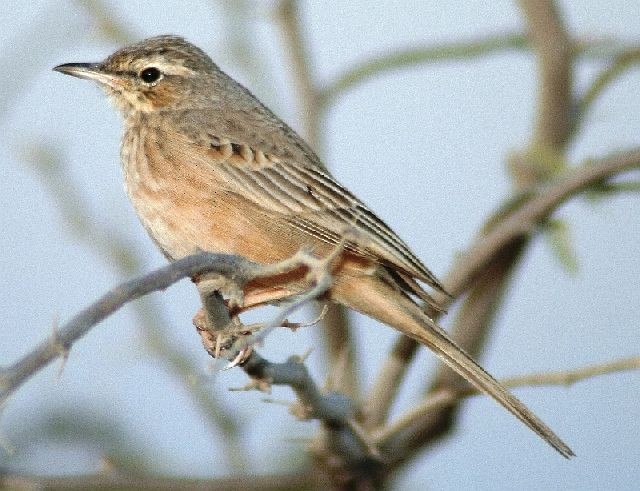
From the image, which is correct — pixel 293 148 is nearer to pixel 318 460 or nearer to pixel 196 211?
pixel 196 211

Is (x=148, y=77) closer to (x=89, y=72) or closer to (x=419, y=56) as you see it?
(x=89, y=72)

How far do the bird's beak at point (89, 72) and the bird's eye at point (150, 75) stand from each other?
16 centimetres

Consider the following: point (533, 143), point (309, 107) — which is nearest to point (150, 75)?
point (309, 107)

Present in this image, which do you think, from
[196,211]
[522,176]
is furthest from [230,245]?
[522,176]

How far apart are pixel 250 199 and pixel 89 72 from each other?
1.36 metres

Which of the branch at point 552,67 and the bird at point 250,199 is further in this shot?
the branch at point 552,67

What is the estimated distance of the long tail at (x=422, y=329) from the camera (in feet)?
14.7

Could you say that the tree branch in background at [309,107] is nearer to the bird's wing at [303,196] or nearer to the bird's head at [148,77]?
the bird's head at [148,77]

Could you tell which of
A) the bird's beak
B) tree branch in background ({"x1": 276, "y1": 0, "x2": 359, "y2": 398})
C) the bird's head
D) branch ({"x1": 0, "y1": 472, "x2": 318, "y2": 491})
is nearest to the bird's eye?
the bird's head

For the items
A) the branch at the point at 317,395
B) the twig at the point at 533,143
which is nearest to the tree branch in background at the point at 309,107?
the twig at the point at 533,143

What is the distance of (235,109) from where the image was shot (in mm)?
6062

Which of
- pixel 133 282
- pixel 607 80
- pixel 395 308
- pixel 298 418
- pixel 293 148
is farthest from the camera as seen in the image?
pixel 607 80

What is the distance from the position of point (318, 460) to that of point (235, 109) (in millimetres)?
1996

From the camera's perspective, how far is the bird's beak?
6020 millimetres
